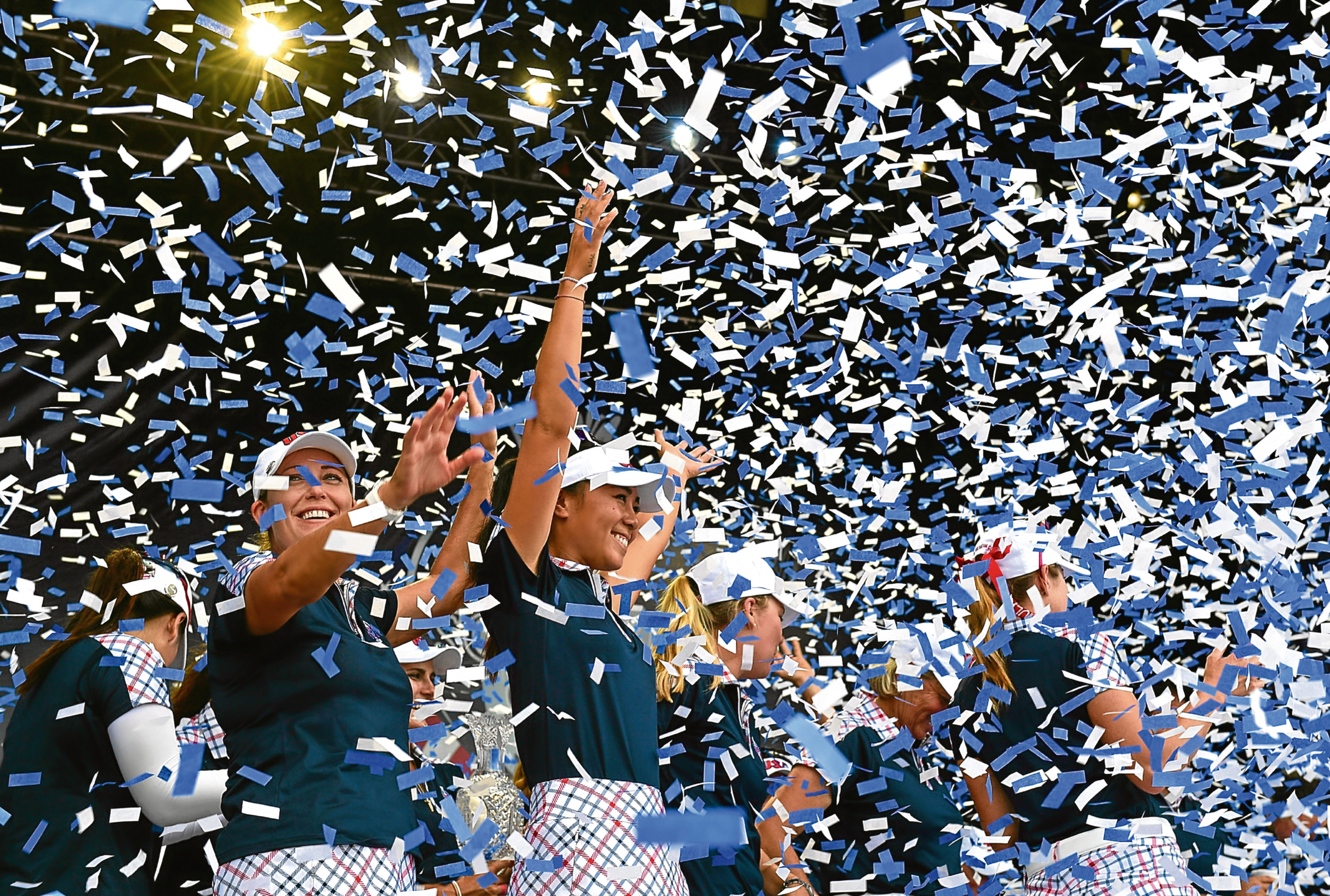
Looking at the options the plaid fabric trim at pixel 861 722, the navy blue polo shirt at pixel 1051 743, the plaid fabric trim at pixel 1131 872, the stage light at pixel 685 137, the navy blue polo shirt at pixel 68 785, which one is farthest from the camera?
the stage light at pixel 685 137

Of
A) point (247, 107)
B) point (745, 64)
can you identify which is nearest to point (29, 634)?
point (247, 107)

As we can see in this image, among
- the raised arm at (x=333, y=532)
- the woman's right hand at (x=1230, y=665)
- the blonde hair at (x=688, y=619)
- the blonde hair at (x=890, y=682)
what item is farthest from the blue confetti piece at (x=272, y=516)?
the woman's right hand at (x=1230, y=665)

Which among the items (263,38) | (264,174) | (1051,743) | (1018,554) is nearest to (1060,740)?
(1051,743)

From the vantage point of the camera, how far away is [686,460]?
3186 millimetres

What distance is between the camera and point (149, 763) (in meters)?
2.17

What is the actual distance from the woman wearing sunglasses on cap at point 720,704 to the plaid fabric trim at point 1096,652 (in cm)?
66

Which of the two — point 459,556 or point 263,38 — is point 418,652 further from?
point 263,38

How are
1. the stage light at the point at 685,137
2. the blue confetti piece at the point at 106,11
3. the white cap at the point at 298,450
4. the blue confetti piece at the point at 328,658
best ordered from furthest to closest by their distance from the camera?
the stage light at the point at 685,137, the blue confetti piece at the point at 106,11, the white cap at the point at 298,450, the blue confetti piece at the point at 328,658

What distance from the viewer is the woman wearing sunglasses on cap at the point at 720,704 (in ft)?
9.34

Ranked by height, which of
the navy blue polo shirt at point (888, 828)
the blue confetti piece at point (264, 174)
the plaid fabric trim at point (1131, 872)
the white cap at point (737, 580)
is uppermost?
the blue confetti piece at point (264, 174)

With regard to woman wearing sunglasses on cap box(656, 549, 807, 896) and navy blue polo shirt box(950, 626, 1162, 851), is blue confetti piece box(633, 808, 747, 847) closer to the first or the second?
woman wearing sunglasses on cap box(656, 549, 807, 896)

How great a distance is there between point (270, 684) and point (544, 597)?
0.54m

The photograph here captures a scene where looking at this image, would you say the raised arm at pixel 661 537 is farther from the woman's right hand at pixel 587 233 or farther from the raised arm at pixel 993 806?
the raised arm at pixel 993 806

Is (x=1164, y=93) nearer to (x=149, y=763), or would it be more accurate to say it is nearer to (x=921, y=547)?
(x=921, y=547)
